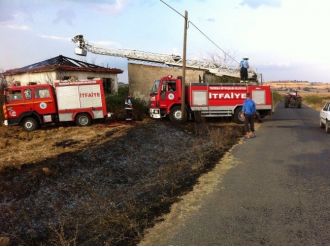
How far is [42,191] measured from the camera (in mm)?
11156

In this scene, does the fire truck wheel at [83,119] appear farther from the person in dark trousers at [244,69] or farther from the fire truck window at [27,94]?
the person in dark trousers at [244,69]

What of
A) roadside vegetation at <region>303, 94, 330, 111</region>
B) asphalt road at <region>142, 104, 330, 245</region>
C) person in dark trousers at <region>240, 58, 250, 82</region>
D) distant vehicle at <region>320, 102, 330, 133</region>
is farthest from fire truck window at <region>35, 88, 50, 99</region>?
roadside vegetation at <region>303, 94, 330, 111</region>

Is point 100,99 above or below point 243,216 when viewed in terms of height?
above

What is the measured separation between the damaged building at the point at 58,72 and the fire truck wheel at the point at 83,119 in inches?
228

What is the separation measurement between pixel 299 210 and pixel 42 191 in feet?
19.5

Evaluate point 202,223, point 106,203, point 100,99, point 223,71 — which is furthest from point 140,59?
point 202,223

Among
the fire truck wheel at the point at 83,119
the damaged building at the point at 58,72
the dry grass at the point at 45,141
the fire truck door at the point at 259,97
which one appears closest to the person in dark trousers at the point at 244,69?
the fire truck door at the point at 259,97

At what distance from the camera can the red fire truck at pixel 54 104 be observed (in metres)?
23.6

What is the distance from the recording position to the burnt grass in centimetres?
830

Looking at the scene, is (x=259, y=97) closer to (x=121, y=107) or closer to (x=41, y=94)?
(x=121, y=107)

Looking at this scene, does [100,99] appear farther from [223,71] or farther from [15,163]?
[223,71]

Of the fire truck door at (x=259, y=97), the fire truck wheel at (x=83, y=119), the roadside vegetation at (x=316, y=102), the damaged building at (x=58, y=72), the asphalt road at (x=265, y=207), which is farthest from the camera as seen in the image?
the roadside vegetation at (x=316, y=102)

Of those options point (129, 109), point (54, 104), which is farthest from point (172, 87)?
point (54, 104)

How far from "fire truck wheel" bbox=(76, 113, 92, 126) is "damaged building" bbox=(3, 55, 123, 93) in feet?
19.0
